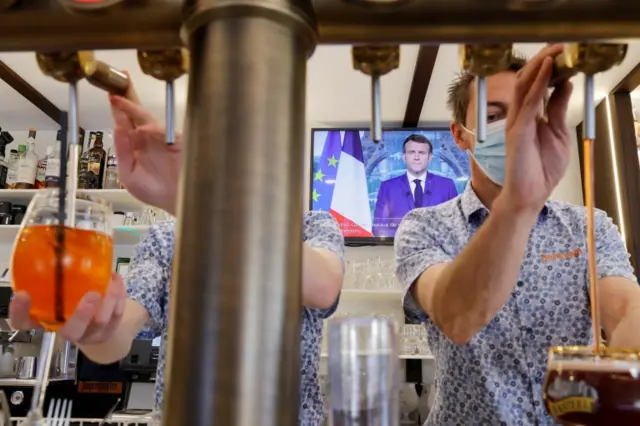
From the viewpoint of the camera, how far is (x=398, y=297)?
3.45 m

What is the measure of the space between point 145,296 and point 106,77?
893mm

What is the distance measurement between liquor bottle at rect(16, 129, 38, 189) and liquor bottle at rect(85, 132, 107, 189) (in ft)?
1.13

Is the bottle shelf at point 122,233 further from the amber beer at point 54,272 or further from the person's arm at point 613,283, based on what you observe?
the amber beer at point 54,272

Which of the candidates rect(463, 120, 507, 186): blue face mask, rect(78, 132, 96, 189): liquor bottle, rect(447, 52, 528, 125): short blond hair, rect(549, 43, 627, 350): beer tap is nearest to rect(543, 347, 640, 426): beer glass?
rect(549, 43, 627, 350): beer tap

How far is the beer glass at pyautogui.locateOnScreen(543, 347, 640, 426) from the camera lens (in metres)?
0.47

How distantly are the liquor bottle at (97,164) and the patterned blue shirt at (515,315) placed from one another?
9.31ft

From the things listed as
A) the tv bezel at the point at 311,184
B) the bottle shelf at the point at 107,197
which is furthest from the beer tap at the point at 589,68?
the bottle shelf at the point at 107,197

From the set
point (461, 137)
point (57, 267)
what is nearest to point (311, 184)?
point (461, 137)

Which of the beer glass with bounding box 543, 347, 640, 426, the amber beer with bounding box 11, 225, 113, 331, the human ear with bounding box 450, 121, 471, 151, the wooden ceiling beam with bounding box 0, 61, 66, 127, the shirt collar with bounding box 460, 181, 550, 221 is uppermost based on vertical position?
the wooden ceiling beam with bounding box 0, 61, 66, 127

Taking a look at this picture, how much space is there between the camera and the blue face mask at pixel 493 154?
1135 mm

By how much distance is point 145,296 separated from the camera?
50.8 inches

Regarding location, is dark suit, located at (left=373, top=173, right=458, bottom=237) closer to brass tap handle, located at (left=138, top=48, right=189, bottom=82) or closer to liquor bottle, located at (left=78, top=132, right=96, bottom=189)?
liquor bottle, located at (left=78, top=132, right=96, bottom=189)

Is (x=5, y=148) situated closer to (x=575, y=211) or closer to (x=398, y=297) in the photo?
(x=398, y=297)

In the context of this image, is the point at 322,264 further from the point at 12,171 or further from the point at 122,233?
the point at 12,171
